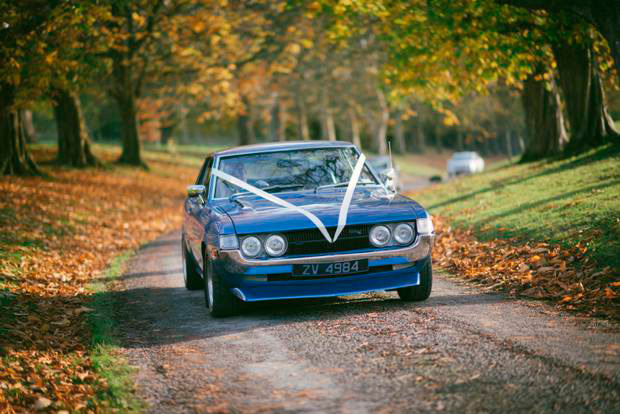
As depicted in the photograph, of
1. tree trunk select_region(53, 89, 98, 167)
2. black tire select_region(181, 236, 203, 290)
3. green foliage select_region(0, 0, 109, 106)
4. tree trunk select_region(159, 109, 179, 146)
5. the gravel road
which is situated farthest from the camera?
tree trunk select_region(159, 109, 179, 146)

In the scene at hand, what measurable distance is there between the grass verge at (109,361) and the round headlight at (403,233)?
2.72 metres

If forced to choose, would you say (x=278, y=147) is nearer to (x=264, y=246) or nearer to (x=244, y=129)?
(x=264, y=246)

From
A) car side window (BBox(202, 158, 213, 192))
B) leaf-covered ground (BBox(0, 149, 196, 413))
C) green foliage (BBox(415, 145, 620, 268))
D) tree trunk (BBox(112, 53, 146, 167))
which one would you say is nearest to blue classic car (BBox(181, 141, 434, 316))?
car side window (BBox(202, 158, 213, 192))

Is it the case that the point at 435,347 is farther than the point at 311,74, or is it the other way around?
the point at 311,74

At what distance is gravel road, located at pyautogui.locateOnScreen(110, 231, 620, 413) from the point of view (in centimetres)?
457

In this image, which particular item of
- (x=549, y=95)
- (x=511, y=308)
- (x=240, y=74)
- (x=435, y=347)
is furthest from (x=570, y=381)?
(x=240, y=74)

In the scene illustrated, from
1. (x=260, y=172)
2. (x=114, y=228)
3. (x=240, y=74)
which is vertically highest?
(x=240, y=74)

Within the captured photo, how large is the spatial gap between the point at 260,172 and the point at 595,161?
469 inches

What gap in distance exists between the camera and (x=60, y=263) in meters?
12.0

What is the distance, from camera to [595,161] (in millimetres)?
17859

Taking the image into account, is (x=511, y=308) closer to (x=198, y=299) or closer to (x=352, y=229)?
(x=352, y=229)

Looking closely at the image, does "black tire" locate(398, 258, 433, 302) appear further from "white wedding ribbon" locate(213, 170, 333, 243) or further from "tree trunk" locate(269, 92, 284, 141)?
"tree trunk" locate(269, 92, 284, 141)

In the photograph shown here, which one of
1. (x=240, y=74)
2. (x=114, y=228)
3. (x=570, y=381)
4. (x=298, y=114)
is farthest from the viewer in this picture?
(x=298, y=114)

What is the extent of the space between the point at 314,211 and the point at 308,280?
66cm
